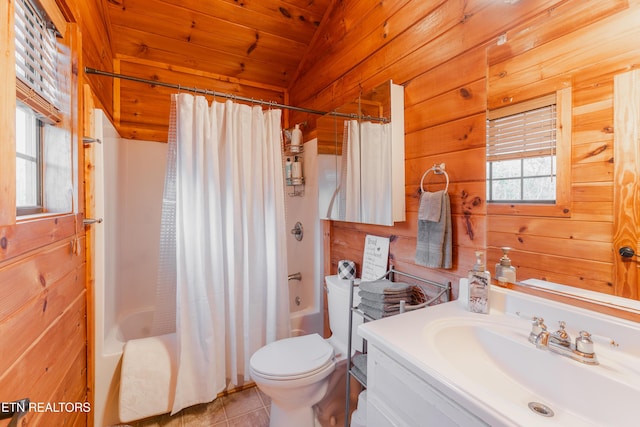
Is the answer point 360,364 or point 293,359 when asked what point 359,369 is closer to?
point 360,364

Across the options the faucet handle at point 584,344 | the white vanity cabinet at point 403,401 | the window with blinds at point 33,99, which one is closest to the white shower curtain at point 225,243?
the window with blinds at point 33,99

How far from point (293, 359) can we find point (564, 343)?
1.15 metres

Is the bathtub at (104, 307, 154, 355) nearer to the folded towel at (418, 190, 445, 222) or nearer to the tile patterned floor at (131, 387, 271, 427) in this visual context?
the tile patterned floor at (131, 387, 271, 427)

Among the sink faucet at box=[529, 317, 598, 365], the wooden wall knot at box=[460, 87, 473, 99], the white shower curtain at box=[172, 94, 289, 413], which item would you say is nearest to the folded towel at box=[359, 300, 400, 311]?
the sink faucet at box=[529, 317, 598, 365]

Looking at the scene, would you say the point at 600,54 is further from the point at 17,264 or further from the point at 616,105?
the point at 17,264

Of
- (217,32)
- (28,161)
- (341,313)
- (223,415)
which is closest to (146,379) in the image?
(223,415)

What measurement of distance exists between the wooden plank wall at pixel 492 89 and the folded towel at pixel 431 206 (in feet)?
0.25

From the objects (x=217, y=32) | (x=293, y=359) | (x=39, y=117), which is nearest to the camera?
(x=39, y=117)

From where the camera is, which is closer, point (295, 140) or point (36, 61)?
point (36, 61)

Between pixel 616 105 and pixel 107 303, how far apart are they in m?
2.51

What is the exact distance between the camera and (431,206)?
4.07ft

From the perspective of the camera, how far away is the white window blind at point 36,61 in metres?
0.84

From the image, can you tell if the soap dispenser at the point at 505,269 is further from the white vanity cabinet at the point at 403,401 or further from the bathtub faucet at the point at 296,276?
the bathtub faucet at the point at 296,276

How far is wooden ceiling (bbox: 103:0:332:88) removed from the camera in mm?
1969
